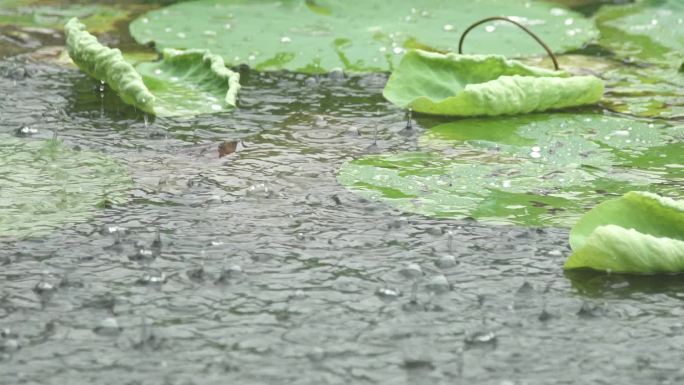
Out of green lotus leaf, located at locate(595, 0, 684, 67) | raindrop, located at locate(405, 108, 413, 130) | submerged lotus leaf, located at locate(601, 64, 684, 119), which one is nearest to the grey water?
raindrop, located at locate(405, 108, 413, 130)

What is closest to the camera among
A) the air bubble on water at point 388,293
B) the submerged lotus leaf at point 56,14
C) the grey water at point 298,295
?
the grey water at point 298,295

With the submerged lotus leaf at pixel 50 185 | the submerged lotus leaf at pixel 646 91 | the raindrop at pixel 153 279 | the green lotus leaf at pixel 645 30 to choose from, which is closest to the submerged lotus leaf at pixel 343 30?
the green lotus leaf at pixel 645 30

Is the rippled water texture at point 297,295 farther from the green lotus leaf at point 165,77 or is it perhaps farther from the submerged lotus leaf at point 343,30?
Result: the submerged lotus leaf at point 343,30

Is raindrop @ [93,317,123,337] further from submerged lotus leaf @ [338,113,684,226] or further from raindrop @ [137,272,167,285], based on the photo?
submerged lotus leaf @ [338,113,684,226]

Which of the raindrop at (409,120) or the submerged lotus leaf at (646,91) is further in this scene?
the submerged lotus leaf at (646,91)

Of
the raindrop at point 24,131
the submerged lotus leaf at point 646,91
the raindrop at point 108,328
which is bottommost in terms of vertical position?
Result: the raindrop at point 108,328

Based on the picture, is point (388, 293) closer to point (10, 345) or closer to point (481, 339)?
point (481, 339)

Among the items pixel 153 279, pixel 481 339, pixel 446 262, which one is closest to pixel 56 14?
pixel 153 279
